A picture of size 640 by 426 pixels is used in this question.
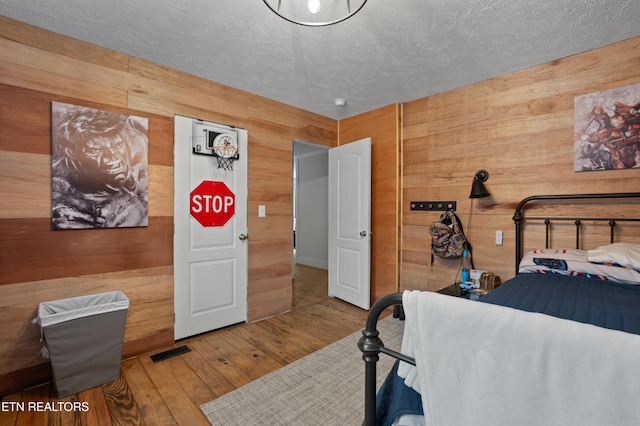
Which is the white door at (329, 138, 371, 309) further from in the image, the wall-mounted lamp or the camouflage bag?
the wall-mounted lamp

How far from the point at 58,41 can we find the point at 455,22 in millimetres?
2592

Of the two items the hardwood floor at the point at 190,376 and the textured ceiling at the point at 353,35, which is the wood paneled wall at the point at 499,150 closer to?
the textured ceiling at the point at 353,35

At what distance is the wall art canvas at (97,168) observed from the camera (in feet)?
6.46

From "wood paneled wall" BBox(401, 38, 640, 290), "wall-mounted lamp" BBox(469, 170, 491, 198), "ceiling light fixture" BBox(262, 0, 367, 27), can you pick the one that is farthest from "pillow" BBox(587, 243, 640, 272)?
"ceiling light fixture" BBox(262, 0, 367, 27)

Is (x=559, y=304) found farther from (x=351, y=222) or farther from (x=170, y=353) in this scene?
(x=170, y=353)

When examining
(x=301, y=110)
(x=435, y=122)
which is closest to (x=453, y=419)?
(x=435, y=122)

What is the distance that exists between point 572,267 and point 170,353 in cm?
295

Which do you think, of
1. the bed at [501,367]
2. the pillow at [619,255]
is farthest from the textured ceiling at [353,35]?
the bed at [501,367]

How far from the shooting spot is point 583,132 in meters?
2.16

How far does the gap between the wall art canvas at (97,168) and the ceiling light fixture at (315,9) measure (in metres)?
1.40

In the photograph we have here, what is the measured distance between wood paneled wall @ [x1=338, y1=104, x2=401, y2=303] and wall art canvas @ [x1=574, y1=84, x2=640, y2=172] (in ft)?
4.92

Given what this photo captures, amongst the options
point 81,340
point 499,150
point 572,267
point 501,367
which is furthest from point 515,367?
point 499,150

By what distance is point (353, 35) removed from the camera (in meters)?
1.94

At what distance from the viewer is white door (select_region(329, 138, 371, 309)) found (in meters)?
3.28
